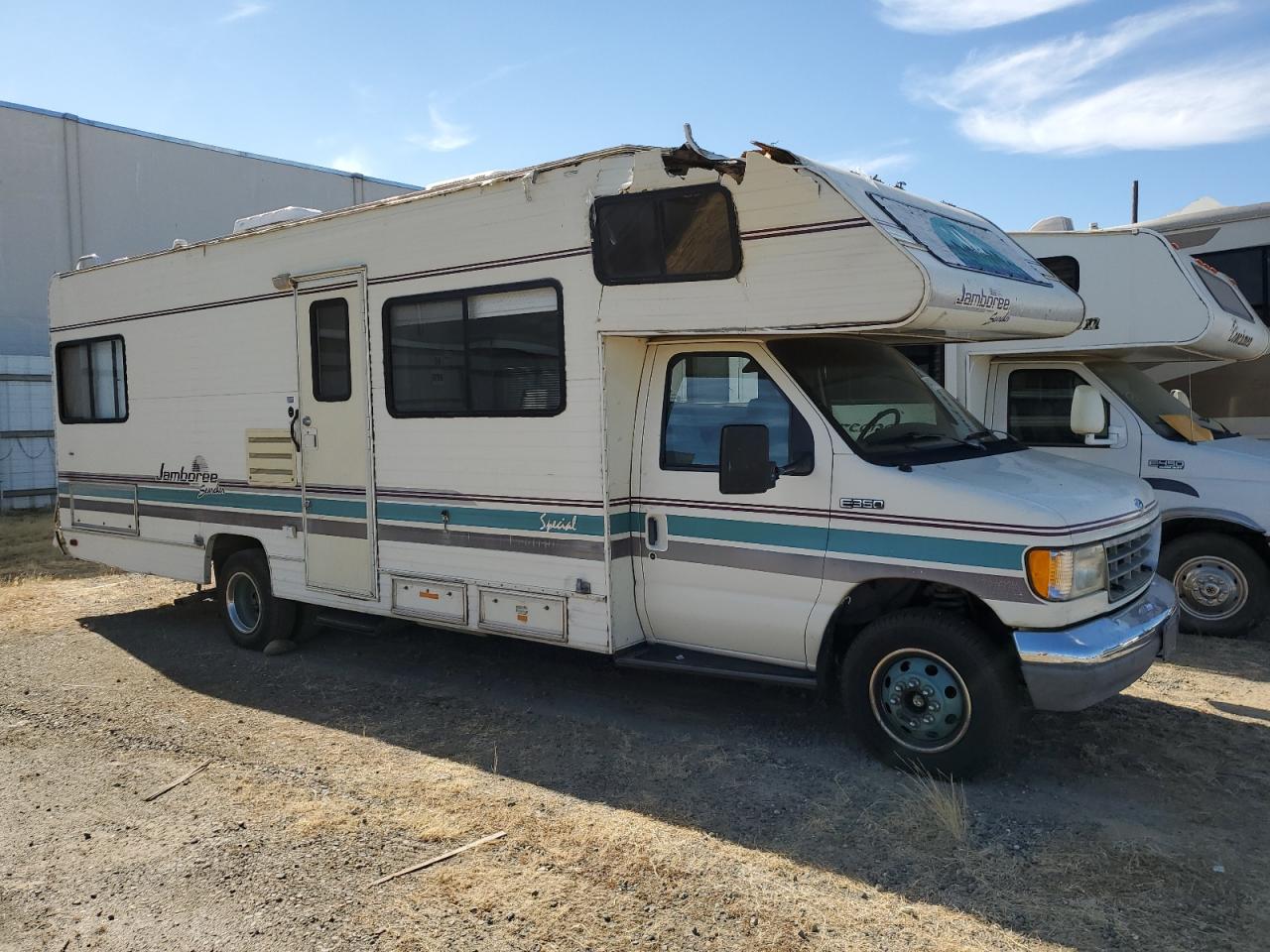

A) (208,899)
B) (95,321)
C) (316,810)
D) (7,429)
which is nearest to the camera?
(208,899)

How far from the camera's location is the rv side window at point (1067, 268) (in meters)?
7.63

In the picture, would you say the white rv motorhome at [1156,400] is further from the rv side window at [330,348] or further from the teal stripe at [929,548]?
the rv side window at [330,348]

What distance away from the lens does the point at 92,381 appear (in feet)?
28.0

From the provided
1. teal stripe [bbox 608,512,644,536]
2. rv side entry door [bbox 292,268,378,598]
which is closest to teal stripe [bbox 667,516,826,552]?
teal stripe [bbox 608,512,644,536]

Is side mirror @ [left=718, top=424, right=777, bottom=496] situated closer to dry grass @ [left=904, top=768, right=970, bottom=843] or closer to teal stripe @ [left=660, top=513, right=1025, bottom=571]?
teal stripe @ [left=660, top=513, right=1025, bottom=571]

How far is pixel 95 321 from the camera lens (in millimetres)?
8359

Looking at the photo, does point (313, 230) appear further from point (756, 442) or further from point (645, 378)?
point (756, 442)

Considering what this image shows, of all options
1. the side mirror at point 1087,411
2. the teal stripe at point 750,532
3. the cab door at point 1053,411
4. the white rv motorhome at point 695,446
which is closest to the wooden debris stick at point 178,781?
the white rv motorhome at point 695,446

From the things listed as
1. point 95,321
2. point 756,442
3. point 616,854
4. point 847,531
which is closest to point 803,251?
point 756,442

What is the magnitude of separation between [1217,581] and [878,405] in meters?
3.68

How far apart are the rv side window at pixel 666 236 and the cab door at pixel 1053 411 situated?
12.1 feet

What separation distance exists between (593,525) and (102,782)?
2.73m

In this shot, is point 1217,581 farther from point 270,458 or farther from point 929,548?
point 270,458

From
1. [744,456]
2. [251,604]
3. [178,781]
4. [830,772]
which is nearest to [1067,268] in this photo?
[744,456]
